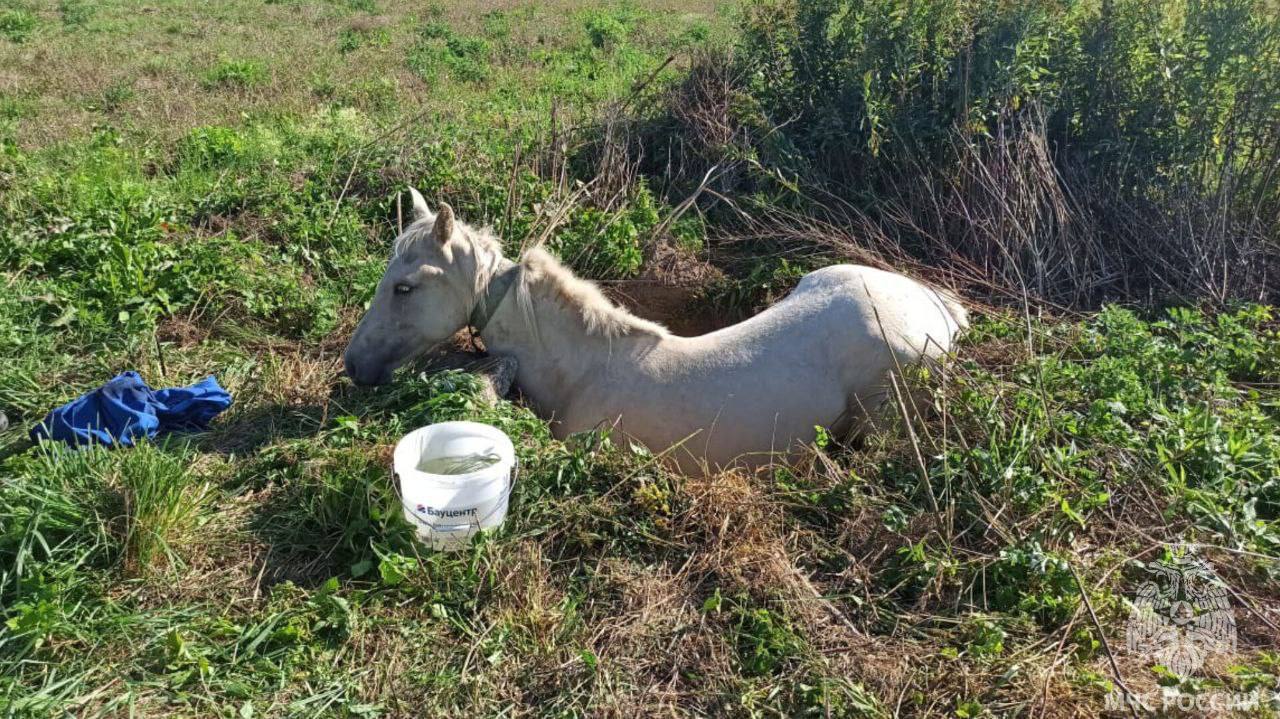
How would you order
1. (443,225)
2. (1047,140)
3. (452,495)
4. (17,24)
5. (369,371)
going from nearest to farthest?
1. (452,495)
2. (443,225)
3. (369,371)
4. (1047,140)
5. (17,24)

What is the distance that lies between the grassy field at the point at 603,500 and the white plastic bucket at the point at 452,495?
0.09 metres

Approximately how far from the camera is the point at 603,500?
3350 mm

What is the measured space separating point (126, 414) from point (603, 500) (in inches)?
97.7

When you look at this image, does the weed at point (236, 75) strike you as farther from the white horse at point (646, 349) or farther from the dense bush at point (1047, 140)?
the white horse at point (646, 349)

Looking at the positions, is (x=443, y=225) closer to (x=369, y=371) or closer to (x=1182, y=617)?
(x=369, y=371)

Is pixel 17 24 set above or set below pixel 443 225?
below

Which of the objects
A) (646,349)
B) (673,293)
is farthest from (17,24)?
(646,349)

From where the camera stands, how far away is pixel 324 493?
3.28 m

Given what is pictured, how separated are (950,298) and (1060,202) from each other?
5.44 feet

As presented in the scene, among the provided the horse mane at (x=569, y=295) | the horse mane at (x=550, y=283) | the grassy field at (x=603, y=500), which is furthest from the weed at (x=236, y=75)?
the horse mane at (x=569, y=295)

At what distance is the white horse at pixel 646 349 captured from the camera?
4.29 meters

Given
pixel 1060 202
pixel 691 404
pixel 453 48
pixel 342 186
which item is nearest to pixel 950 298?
pixel 1060 202

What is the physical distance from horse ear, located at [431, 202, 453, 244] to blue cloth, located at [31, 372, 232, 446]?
1.49 m

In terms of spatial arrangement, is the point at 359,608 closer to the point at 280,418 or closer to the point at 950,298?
the point at 280,418
